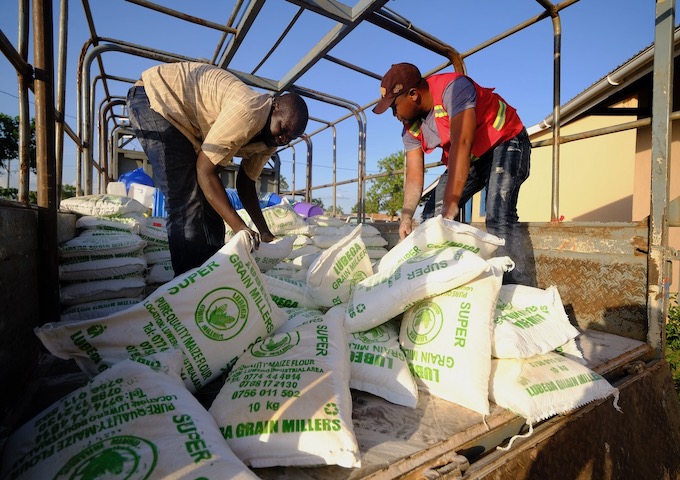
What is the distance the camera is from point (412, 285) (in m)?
1.37

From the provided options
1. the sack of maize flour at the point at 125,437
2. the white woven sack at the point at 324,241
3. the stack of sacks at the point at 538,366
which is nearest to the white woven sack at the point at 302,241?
the white woven sack at the point at 324,241

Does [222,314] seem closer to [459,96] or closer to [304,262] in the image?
[304,262]

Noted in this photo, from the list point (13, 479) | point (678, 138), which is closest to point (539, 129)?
point (678, 138)

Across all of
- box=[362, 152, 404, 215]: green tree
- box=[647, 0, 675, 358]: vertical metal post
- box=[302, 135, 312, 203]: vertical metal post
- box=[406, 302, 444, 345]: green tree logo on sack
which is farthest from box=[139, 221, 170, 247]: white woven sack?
box=[362, 152, 404, 215]: green tree

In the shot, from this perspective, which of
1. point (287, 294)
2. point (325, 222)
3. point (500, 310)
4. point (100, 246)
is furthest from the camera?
point (325, 222)

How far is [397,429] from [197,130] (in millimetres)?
1850

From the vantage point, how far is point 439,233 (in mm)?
1653

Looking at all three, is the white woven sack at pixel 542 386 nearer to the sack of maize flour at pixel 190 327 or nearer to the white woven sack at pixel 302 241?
the sack of maize flour at pixel 190 327

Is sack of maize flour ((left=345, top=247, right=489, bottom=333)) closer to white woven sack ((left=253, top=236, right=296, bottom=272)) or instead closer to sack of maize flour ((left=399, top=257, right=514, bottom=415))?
sack of maize flour ((left=399, top=257, right=514, bottom=415))

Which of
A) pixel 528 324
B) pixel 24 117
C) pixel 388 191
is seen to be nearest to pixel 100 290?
pixel 24 117

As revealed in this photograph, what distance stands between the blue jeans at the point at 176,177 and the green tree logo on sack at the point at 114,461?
1397 millimetres

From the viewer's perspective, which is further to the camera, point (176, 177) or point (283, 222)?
point (283, 222)

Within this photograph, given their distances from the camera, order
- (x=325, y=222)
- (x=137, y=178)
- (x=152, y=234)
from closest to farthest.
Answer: (x=152, y=234) → (x=325, y=222) → (x=137, y=178)

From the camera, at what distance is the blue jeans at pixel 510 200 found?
212 centimetres
